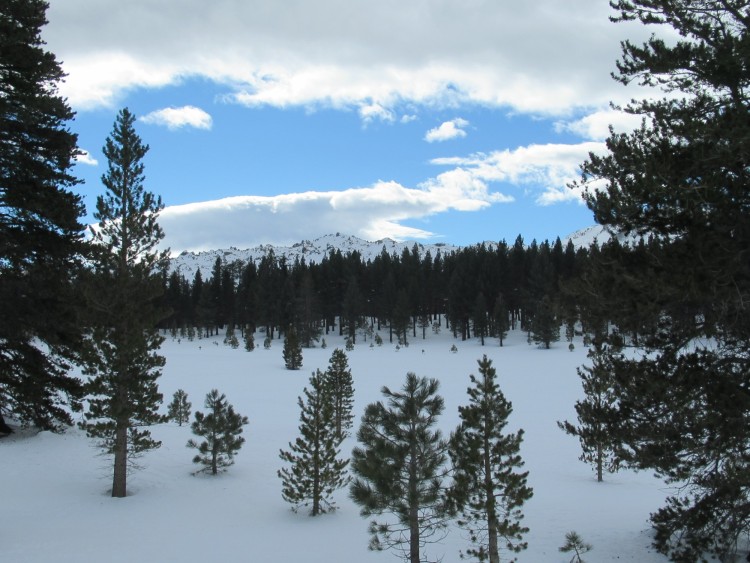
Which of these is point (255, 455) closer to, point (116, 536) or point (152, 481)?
point (152, 481)

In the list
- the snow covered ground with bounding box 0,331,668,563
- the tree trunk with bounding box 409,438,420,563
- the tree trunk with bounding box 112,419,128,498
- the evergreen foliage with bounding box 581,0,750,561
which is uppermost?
the evergreen foliage with bounding box 581,0,750,561

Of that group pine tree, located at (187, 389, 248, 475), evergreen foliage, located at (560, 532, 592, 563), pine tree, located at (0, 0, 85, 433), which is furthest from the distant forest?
evergreen foliage, located at (560, 532, 592, 563)

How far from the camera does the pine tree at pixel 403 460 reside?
411 inches

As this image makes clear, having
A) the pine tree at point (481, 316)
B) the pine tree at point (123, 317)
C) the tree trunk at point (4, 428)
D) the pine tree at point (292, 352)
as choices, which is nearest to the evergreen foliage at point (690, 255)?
the pine tree at point (123, 317)

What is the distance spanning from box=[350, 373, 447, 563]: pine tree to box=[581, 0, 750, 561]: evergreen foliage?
394 centimetres

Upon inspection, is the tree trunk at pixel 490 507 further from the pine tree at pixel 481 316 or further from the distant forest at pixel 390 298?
the pine tree at pixel 481 316

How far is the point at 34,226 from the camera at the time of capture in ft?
52.0

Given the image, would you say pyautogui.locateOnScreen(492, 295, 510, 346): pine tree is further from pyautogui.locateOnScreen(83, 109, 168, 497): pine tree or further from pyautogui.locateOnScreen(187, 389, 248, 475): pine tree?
pyautogui.locateOnScreen(83, 109, 168, 497): pine tree

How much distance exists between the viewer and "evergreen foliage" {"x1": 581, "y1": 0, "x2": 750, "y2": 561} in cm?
741

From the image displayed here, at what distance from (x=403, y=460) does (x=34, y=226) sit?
554 inches

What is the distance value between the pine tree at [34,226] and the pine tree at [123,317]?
97 centimetres

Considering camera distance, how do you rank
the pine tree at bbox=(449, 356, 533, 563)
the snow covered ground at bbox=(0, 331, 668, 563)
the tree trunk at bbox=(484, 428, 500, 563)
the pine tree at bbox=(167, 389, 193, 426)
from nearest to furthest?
the pine tree at bbox=(449, 356, 533, 563) < the tree trunk at bbox=(484, 428, 500, 563) < the snow covered ground at bbox=(0, 331, 668, 563) < the pine tree at bbox=(167, 389, 193, 426)

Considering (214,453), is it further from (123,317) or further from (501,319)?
(501,319)

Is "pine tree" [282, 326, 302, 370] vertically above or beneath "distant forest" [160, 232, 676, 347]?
beneath
